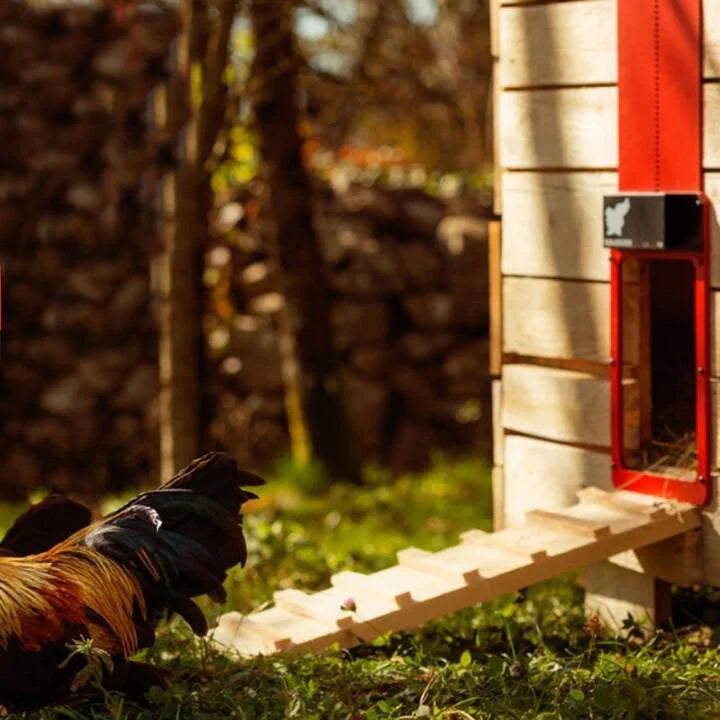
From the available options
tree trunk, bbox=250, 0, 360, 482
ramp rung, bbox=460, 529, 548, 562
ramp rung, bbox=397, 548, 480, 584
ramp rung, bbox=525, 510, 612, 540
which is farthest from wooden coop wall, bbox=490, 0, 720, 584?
tree trunk, bbox=250, 0, 360, 482

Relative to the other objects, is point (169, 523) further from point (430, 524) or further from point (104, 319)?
point (104, 319)

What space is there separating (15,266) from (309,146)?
8.35 ft

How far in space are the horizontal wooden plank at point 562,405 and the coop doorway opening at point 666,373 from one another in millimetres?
65

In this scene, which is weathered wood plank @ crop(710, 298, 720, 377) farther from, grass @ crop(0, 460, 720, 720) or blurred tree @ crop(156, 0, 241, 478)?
blurred tree @ crop(156, 0, 241, 478)

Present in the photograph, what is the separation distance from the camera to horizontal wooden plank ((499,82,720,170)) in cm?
478

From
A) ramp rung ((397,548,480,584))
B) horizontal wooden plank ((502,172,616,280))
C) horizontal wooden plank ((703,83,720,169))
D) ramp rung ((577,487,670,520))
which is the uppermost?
horizontal wooden plank ((703,83,720,169))

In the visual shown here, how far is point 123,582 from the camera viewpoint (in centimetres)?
362

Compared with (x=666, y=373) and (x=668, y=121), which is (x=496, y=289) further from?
(x=668, y=121)

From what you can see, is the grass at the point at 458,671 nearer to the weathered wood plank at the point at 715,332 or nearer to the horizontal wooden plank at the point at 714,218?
the weathered wood plank at the point at 715,332

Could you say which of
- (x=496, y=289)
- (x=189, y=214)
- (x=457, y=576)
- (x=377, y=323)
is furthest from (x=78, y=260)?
(x=457, y=576)

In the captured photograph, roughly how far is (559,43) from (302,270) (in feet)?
13.4

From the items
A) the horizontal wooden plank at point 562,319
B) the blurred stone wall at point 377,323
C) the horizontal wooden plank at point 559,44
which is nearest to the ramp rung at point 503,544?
the horizontal wooden plank at point 562,319

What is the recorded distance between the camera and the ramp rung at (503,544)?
4.41 meters

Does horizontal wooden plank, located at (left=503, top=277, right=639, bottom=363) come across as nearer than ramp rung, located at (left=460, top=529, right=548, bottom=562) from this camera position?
No
